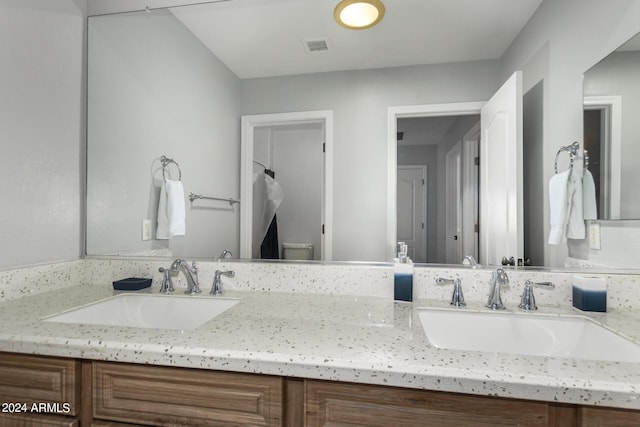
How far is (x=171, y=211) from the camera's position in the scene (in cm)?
145

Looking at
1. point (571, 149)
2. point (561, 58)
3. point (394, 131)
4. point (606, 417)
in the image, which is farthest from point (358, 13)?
point (606, 417)

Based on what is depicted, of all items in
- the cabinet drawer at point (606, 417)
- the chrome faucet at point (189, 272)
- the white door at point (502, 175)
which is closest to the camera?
the cabinet drawer at point (606, 417)

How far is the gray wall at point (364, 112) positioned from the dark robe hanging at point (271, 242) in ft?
0.83

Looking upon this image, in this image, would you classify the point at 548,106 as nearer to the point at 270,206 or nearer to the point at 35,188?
the point at 270,206

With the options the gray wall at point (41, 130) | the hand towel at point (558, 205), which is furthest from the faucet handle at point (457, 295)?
the gray wall at point (41, 130)

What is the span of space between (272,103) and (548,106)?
1.08m

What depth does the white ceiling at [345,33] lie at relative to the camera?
1209 mm

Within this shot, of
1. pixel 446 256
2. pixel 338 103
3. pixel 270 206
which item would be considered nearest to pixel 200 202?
pixel 270 206

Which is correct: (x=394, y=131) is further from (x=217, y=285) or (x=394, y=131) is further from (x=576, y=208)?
(x=217, y=285)

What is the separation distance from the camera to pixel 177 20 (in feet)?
4.76

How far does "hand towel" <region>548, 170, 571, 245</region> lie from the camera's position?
3.68ft

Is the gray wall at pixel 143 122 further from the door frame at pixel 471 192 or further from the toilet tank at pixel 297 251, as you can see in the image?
the door frame at pixel 471 192

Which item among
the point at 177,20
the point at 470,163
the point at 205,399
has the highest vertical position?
the point at 177,20

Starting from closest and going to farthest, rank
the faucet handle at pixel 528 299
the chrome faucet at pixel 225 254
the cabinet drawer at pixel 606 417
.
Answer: the cabinet drawer at pixel 606 417 < the faucet handle at pixel 528 299 < the chrome faucet at pixel 225 254
